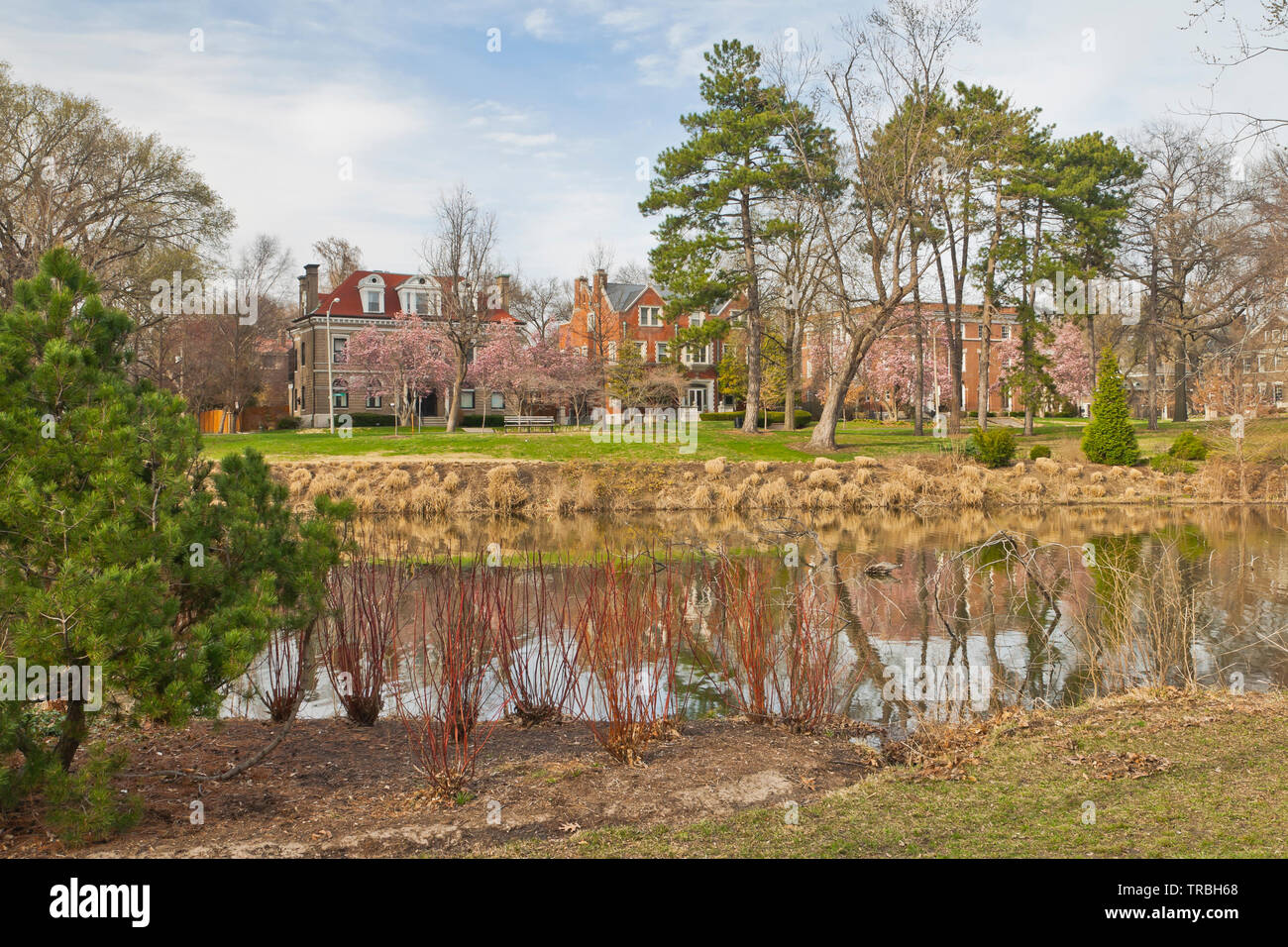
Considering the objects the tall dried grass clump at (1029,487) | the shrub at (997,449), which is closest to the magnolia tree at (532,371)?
the shrub at (997,449)

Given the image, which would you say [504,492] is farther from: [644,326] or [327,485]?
[644,326]

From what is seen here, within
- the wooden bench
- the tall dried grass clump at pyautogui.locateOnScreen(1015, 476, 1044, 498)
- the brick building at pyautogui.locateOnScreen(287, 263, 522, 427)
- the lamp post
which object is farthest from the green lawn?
the brick building at pyautogui.locateOnScreen(287, 263, 522, 427)

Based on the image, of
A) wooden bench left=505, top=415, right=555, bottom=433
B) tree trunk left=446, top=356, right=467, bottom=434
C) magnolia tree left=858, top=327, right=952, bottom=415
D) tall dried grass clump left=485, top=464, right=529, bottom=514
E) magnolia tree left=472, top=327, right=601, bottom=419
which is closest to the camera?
tall dried grass clump left=485, top=464, right=529, bottom=514

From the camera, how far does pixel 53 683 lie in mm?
4836

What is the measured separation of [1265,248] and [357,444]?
31.9 metres

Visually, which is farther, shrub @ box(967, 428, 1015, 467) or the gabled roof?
the gabled roof

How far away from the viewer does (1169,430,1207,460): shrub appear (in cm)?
3100

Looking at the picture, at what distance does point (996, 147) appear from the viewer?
34375 millimetres

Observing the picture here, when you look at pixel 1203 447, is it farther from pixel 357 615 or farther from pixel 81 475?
pixel 81 475

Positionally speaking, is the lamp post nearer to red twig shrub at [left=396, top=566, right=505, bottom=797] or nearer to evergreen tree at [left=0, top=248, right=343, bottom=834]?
red twig shrub at [left=396, top=566, right=505, bottom=797]

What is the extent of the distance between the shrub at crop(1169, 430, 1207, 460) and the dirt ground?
2901 centimetres

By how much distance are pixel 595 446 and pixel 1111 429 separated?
17.7 m

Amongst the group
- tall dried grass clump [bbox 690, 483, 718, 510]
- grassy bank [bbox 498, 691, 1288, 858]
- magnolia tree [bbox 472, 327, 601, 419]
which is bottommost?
grassy bank [bbox 498, 691, 1288, 858]

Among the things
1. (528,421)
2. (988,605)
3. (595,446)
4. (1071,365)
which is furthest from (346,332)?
(1071,365)
